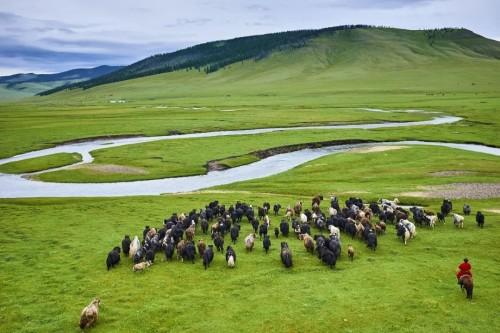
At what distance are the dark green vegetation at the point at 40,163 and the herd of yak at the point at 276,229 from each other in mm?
42482

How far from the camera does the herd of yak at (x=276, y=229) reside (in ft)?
92.5

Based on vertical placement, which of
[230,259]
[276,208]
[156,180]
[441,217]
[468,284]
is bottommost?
[156,180]

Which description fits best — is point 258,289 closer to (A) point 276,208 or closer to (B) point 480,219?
(A) point 276,208

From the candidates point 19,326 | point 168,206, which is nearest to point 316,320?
point 19,326

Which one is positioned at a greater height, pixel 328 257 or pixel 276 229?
pixel 328 257

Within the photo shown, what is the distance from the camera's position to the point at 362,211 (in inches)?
1501

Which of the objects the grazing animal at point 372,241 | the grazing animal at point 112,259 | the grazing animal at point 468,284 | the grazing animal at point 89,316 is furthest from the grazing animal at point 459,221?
the grazing animal at point 89,316

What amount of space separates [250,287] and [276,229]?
33.4 ft

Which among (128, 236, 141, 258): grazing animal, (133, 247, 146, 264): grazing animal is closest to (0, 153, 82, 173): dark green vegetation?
(128, 236, 141, 258): grazing animal

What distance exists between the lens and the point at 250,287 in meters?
24.3

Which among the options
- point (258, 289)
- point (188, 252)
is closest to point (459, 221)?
point (258, 289)

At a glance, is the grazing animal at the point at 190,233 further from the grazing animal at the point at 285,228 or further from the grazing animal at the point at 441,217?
the grazing animal at the point at 441,217

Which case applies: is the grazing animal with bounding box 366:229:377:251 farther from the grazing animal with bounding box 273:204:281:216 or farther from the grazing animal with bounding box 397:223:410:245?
the grazing animal with bounding box 273:204:281:216

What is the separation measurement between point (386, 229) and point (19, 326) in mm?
25608
